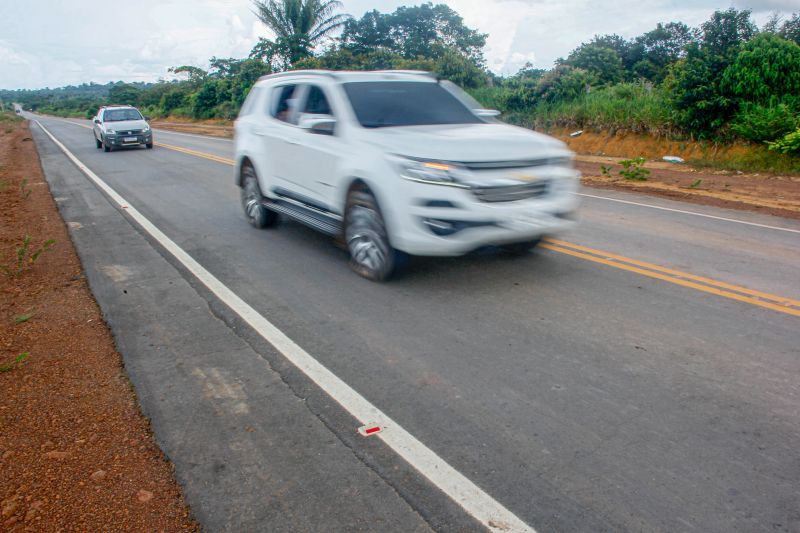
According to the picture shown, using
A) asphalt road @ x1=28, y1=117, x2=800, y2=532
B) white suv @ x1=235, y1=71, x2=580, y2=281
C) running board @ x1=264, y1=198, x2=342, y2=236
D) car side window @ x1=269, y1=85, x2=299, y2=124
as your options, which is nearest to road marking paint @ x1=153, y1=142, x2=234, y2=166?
car side window @ x1=269, y1=85, x2=299, y2=124

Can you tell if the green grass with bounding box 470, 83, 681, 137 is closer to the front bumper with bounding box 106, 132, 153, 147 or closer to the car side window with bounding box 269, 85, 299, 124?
the front bumper with bounding box 106, 132, 153, 147

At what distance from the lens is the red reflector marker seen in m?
3.50

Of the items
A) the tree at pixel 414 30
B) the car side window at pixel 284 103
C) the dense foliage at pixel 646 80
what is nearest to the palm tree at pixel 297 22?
the dense foliage at pixel 646 80

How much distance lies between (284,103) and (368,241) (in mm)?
2651

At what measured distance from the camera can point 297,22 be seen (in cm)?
4525

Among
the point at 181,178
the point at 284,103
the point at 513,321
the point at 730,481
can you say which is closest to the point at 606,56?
the point at 181,178

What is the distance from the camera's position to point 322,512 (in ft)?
9.48

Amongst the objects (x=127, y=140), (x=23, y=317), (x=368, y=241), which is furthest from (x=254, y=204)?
(x=127, y=140)

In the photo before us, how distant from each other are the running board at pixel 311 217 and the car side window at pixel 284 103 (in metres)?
1.02

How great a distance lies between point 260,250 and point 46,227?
399cm

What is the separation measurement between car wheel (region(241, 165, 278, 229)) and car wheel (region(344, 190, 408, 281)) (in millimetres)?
2423

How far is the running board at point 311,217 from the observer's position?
674 centimetres

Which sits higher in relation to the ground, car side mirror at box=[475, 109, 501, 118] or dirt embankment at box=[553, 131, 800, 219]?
car side mirror at box=[475, 109, 501, 118]

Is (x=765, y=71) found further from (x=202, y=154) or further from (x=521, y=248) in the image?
(x=202, y=154)
